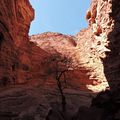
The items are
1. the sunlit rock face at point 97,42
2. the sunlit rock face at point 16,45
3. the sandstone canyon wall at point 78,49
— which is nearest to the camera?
the sandstone canyon wall at point 78,49

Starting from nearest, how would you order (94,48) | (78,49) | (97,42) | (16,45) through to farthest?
(16,45)
(97,42)
(94,48)
(78,49)

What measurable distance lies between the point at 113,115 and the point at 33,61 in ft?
85.3

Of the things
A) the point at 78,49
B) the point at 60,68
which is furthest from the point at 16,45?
the point at 78,49

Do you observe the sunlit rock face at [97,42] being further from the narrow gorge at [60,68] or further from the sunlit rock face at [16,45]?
the sunlit rock face at [16,45]

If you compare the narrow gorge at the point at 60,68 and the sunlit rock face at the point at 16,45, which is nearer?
the narrow gorge at the point at 60,68

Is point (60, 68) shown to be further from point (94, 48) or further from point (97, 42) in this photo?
point (97, 42)

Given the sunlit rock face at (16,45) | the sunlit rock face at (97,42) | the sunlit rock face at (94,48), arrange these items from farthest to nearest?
the sunlit rock face at (94,48), the sunlit rock face at (97,42), the sunlit rock face at (16,45)

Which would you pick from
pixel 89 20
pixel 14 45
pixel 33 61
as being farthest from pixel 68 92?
pixel 89 20

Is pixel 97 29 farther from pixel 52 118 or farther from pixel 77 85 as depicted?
pixel 52 118

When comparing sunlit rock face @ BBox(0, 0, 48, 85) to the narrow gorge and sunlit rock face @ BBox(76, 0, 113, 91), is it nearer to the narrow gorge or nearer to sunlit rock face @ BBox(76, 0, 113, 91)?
the narrow gorge

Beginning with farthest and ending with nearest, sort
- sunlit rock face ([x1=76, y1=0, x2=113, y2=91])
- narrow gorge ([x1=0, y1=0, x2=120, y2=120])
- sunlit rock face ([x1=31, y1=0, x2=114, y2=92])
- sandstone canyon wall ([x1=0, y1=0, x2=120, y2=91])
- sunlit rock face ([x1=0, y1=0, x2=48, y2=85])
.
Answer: sunlit rock face ([x1=31, y1=0, x2=114, y2=92]) → sunlit rock face ([x1=76, y1=0, x2=113, y2=91]) → sunlit rock face ([x1=0, y1=0, x2=48, y2=85]) → sandstone canyon wall ([x1=0, y1=0, x2=120, y2=91]) → narrow gorge ([x1=0, y1=0, x2=120, y2=120])

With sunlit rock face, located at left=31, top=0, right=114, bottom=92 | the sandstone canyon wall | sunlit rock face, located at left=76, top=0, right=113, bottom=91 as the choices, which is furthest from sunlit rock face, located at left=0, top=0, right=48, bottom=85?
sunlit rock face, located at left=76, top=0, right=113, bottom=91

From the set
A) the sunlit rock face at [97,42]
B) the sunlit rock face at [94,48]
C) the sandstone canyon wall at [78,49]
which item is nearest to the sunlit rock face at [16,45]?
the sandstone canyon wall at [78,49]

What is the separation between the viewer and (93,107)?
22.9 m
